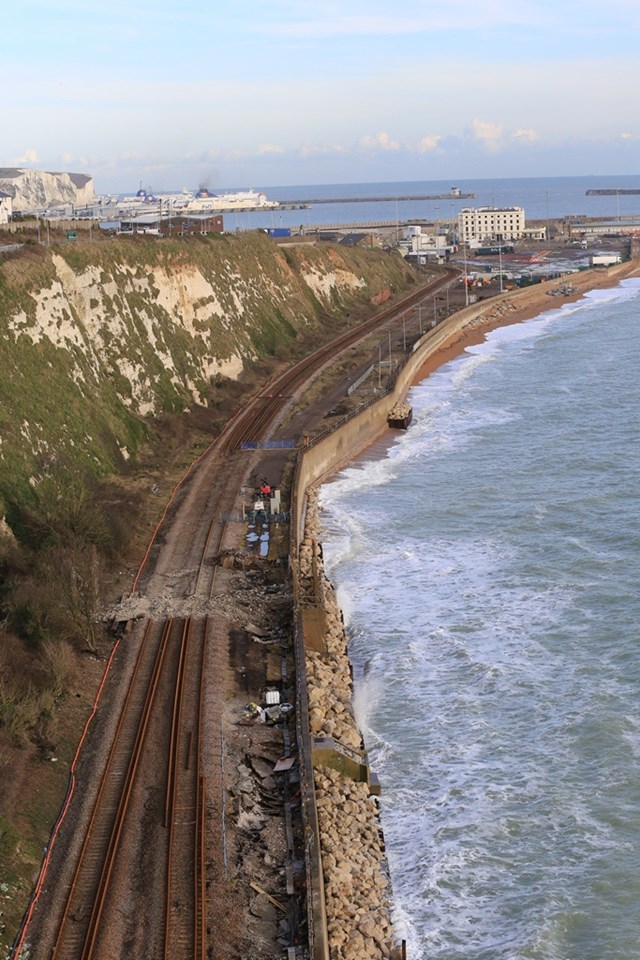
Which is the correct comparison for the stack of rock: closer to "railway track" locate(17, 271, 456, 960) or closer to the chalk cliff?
"railway track" locate(17, 271, 456, 960)

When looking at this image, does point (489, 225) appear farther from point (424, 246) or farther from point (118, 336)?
point (118, 336)

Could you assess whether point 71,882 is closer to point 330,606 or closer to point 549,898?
point 549,898

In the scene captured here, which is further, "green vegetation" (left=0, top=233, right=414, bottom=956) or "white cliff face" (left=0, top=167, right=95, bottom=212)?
"white cliff face" (left=0, top=167, right=95, bottom=212)

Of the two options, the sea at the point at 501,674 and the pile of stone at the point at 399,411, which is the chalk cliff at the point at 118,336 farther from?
the sea at the point at 501,674

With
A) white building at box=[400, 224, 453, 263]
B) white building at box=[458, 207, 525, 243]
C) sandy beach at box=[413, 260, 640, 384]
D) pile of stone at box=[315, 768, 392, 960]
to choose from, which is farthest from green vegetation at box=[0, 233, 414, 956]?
white building at box=[458, 207, 525, 243]

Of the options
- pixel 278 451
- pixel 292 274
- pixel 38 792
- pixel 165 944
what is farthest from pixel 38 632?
pixel 292 274

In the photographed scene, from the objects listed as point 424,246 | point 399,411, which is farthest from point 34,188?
point 399,411

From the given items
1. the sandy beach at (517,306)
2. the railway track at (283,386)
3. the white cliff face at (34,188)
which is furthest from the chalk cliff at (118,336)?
the white cliff face at (34,188)
